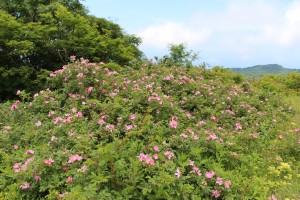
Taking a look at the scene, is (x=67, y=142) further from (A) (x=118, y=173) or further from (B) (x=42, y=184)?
(A) (x=118, y=173)

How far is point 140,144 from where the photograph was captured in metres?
2.84

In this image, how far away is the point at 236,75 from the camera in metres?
11.8

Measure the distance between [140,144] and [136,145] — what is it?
0.21ft

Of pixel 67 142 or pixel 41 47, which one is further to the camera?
pixel 41 47

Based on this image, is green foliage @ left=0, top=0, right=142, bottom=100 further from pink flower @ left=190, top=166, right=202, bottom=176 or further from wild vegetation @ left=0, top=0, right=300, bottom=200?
pink flower @ left=190, top=166, right=202, bottom=176

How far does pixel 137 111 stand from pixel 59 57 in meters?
4.61

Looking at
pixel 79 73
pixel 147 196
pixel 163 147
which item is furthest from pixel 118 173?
pixel 79 73

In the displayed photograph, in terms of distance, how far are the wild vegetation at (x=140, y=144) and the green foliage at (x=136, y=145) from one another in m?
0.01

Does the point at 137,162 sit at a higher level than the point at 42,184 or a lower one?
higher

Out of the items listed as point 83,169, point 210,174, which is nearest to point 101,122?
point 83,169

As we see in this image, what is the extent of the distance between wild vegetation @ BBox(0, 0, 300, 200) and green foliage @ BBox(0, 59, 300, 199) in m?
0.01

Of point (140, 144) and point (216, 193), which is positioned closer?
point (216, 193)

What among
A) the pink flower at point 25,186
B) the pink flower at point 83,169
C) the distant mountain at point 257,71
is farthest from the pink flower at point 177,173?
the distant mountain at point 257,71

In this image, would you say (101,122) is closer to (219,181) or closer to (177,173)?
(177,173)
